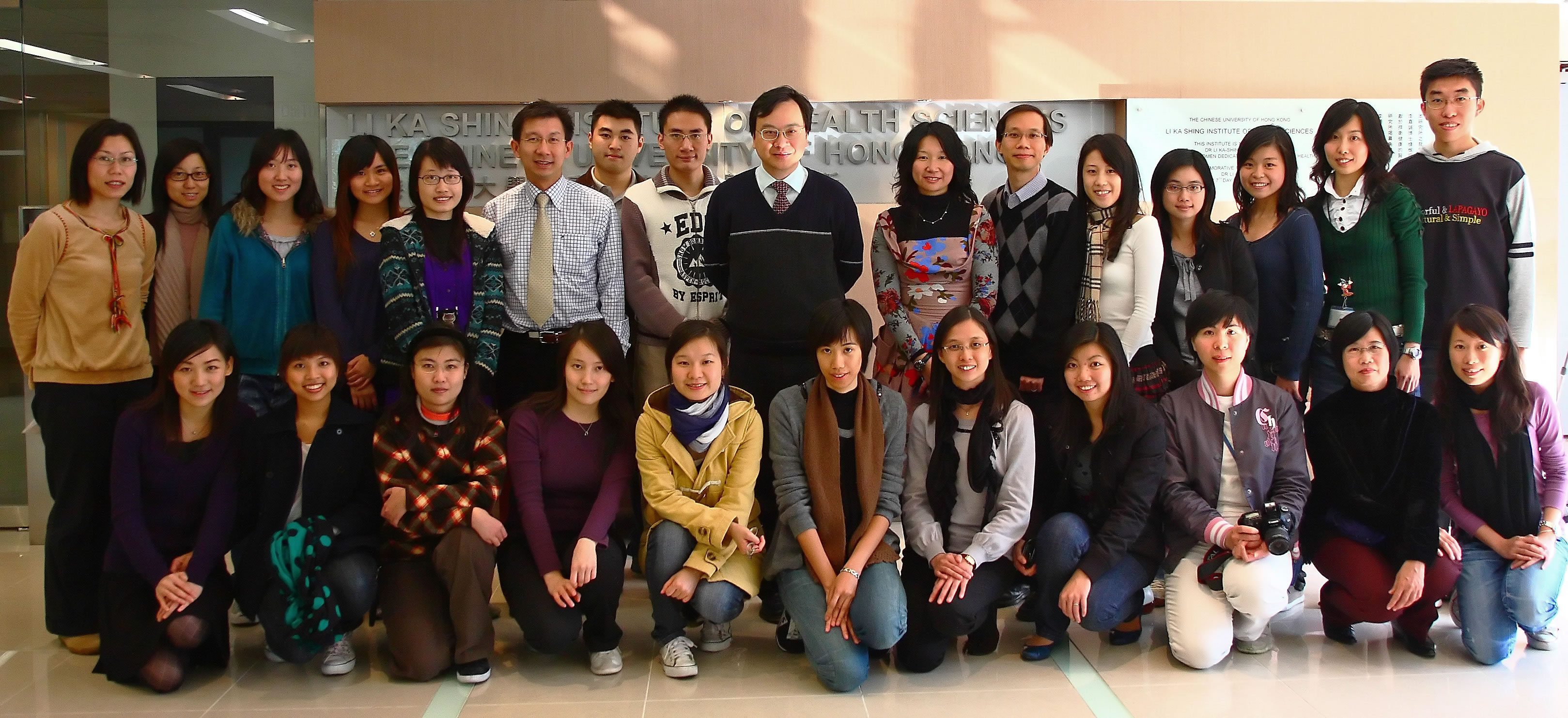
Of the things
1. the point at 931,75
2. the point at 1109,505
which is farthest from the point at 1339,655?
the point at 931,75

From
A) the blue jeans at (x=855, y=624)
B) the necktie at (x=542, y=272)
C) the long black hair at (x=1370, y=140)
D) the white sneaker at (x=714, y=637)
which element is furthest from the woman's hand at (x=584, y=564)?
the long black hair at (x=1370, y=140)

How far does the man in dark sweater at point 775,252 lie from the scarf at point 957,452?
417 mm

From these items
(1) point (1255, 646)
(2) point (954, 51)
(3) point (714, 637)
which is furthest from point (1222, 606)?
(2) point (954, 51)

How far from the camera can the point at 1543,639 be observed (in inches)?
112

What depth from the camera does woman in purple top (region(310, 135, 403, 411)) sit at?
304 cm

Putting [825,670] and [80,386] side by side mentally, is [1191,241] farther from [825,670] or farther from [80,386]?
[80,386]

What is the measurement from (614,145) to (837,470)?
1.44m

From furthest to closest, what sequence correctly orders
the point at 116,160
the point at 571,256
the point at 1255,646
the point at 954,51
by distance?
the point at 954,51 < the point at 571,256 < the point at 116,160 < the point at 1255,646

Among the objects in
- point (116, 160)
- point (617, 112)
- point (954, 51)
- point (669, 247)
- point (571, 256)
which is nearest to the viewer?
point (116, 160)

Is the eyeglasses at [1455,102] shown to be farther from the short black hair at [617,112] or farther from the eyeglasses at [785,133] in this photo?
the short black hair at [617,112]

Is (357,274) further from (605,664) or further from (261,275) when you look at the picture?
(605,664)

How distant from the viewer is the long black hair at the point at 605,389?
2.87 metres

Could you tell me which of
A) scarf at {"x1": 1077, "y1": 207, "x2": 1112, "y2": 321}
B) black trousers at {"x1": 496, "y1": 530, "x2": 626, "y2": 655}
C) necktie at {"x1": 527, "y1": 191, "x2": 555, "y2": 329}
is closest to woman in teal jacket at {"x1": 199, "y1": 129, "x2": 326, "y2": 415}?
necktie at {"x1": 527, "y1": 191, "x2": 555, "y2": 329}

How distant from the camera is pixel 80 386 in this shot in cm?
294
